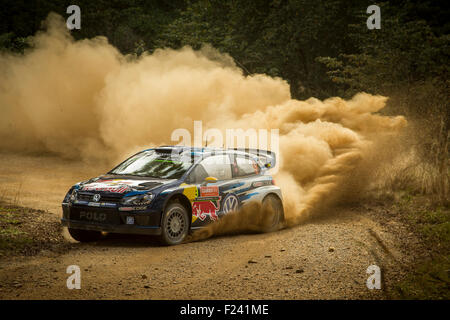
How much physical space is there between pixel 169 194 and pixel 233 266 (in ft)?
6.34

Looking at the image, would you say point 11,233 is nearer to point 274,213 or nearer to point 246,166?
point 246,166

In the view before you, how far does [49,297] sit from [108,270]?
4.47 ft

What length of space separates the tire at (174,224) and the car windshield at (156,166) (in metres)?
0.68

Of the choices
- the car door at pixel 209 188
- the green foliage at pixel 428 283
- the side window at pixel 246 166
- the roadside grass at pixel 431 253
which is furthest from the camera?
the side window at pixel 246 166

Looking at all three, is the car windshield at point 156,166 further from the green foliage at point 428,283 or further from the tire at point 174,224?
the green foliage at point 428,283

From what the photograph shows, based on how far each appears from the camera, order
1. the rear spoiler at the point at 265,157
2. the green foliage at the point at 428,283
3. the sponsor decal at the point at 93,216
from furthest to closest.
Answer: the rear spoiler at the point at 265,157 → the sponsor decal at the point at 93,216 → the green foliage at the point at 428,283

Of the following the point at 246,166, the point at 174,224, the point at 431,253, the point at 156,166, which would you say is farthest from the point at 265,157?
the point at 431,253

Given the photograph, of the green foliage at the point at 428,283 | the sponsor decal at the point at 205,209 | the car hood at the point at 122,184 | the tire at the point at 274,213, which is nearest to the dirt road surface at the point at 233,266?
the green foliage at the point at 428,283

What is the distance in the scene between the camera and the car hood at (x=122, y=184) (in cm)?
936

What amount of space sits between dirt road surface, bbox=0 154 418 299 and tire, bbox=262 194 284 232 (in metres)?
0.29

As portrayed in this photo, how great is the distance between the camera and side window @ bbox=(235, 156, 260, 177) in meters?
11.1

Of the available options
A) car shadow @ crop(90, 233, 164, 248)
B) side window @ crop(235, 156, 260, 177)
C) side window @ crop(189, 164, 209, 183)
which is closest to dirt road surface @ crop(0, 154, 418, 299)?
car shadow @ crop(90, 233, 164, 248)

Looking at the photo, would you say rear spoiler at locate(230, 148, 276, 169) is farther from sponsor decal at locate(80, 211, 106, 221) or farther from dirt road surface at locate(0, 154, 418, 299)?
sponsor decal at locate(80, 211, 106, 221)
